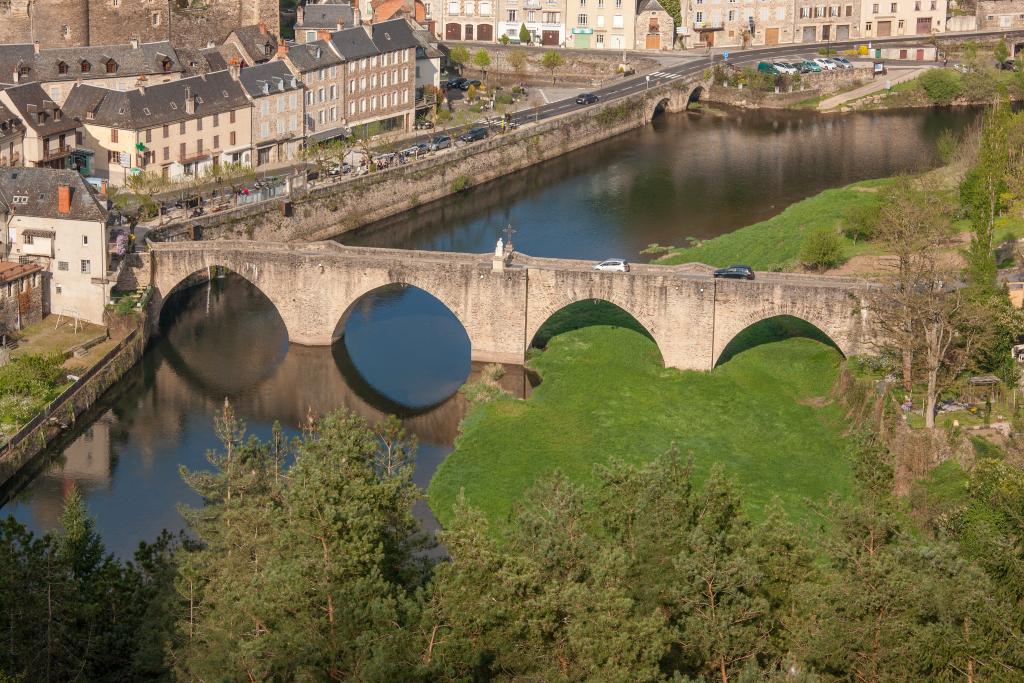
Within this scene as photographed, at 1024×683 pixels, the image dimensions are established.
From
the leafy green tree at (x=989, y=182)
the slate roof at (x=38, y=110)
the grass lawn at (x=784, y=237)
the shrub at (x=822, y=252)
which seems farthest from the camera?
the slate roof at (x=38, y=110)

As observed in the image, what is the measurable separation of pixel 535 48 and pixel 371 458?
3707 inches

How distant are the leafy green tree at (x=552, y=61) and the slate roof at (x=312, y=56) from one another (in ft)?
99.1

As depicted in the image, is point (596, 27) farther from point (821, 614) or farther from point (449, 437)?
point (821, 614)

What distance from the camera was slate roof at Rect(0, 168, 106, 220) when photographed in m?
77.9

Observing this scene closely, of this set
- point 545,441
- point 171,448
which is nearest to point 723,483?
point 545,441

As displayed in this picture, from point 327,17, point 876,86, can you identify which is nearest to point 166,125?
point 327,17

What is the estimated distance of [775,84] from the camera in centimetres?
13438

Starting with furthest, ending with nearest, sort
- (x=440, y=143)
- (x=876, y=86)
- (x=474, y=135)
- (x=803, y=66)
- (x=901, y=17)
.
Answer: (x=901, y=17)
(x=803, y=66)
(x=876, y=86)
(x=474, y=135)
(x=440, y=143)

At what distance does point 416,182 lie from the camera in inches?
4038

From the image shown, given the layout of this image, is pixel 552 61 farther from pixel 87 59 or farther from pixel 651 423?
pixel 651 423

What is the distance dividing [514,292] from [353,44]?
134 feet

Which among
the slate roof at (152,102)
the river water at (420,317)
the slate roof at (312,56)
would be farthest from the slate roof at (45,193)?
the slate roof at (312,56)

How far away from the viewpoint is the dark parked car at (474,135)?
110m

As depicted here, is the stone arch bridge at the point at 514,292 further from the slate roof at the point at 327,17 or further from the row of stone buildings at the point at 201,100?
the slate roof at the point at 327,17
